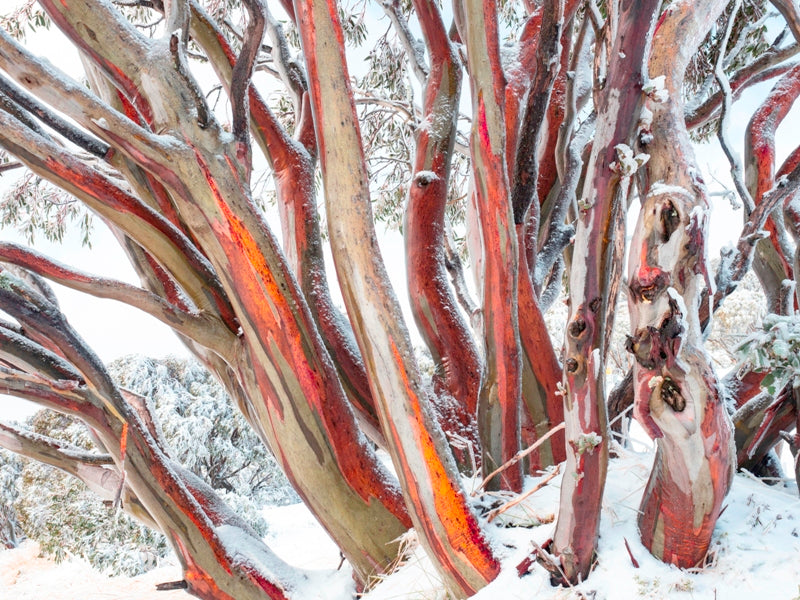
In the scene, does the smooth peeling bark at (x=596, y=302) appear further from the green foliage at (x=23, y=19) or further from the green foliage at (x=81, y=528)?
the green foliage at (x=81, y=528)

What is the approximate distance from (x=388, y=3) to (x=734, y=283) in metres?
1.91

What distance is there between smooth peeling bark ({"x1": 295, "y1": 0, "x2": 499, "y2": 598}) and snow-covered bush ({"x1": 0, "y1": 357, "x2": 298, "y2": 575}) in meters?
3.53

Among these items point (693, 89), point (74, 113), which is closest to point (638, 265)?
point (74, 113)

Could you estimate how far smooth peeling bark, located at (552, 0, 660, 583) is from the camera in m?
1.20


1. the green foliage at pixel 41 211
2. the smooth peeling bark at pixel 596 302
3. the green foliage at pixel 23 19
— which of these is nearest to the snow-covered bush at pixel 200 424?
the green foliage at pixel 41 211

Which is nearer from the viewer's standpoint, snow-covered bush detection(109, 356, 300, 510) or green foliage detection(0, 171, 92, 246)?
green foliage detection(0, 171, 92, 246)

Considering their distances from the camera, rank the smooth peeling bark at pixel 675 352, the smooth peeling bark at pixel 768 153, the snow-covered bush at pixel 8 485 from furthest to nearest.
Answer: the snow-covered bush at pixel 8 485 < the smooth peeling bark at pixel 768 153 < the smooth peeling bark at pixel 675 352

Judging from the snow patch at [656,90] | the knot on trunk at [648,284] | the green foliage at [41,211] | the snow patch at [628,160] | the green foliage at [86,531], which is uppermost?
the green foliage at [41,211]

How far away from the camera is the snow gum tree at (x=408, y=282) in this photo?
1193mm

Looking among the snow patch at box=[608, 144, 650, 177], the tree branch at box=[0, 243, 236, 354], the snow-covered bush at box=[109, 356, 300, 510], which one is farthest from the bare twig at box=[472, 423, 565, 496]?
the snow-covered bush at box=[109, 356, 300, 510]

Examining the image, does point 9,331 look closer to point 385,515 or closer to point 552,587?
point 385,515

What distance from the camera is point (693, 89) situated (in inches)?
160

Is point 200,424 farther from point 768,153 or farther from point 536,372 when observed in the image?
point 768,153

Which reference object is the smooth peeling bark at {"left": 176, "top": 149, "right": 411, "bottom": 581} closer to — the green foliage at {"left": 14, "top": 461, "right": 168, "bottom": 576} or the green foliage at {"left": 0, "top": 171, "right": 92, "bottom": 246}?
the green foliage at {"left": 0, "top": 171, "right": 92, "bottom": 246}
